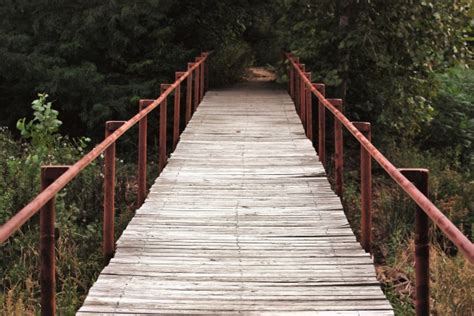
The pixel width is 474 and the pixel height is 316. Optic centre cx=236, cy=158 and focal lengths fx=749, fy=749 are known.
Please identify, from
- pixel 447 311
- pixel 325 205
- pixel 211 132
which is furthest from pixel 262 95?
pixel 447 311

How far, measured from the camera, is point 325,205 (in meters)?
6.47

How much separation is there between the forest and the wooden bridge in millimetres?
1143

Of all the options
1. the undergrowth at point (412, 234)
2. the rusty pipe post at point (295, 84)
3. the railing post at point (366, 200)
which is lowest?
the undergrowth at point (412, 234)

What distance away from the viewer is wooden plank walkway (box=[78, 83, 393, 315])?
4371 mm

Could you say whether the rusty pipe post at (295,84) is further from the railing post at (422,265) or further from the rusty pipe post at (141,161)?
the railing post at (422,265)

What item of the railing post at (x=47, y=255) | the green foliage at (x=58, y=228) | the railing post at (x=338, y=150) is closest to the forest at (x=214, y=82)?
the green foliage at (x=58, y=228)

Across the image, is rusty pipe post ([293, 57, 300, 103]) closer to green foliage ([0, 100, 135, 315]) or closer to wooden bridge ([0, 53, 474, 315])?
green foliage ([0, 100, 135, 315])

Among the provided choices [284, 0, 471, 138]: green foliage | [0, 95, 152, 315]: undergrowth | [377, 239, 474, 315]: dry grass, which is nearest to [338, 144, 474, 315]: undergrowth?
[377, 239, 474, 315]: dry grass

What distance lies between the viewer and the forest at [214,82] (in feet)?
27.8

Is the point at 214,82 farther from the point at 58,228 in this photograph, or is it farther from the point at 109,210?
the point at 109,210

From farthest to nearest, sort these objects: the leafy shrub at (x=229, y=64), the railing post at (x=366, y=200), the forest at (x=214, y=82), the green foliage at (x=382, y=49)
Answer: the leafy shrub at (x=229, y=64) < the green foliage at (x=382, y=49) < the forest at (x=214, y=82) < the railing post at (x=366, y=200)

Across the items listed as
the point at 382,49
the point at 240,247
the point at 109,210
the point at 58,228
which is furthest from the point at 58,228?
the point at 382,49

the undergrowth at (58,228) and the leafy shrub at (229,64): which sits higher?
the leafy shrub at (229,64)

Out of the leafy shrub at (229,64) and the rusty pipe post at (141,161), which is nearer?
the rusty pipe post at (141,161)
